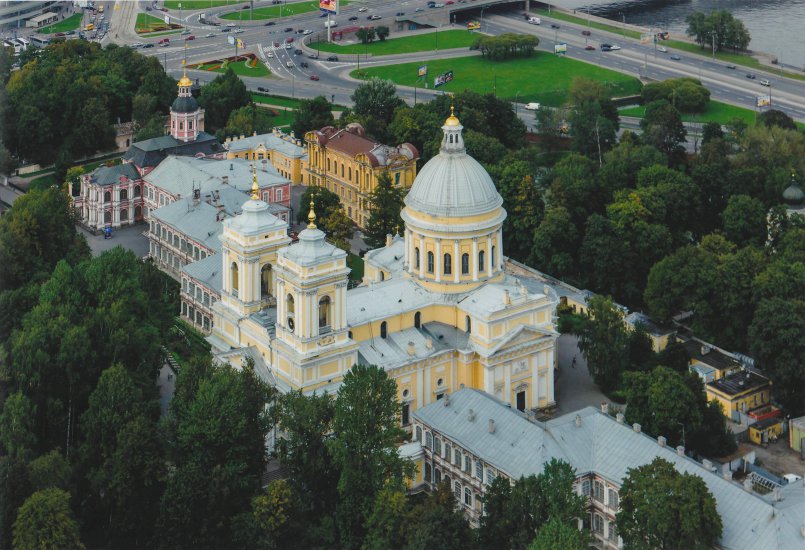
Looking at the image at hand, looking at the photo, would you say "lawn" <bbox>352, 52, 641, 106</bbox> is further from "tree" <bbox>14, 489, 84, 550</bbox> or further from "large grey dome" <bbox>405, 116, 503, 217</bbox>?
"tree" <bbox>14, 489, 84, 550</bbox>

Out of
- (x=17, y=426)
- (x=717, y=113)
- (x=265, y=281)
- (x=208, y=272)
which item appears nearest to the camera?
(x=17, y=426)

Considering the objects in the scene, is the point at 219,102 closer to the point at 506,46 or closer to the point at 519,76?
the point at 519,76

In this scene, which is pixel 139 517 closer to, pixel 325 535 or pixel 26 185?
pixel 325 535

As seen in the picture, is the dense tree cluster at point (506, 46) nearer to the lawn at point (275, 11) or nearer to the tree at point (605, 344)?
Result: the lawn at point (275, 11)

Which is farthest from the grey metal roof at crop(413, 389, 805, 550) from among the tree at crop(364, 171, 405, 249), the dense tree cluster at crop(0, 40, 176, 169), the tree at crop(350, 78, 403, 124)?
the dense tree cluster at crop(0, 40, 176, 169)

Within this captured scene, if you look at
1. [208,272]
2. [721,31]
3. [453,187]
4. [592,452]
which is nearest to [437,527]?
[592,452]

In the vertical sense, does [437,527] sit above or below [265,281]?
below
